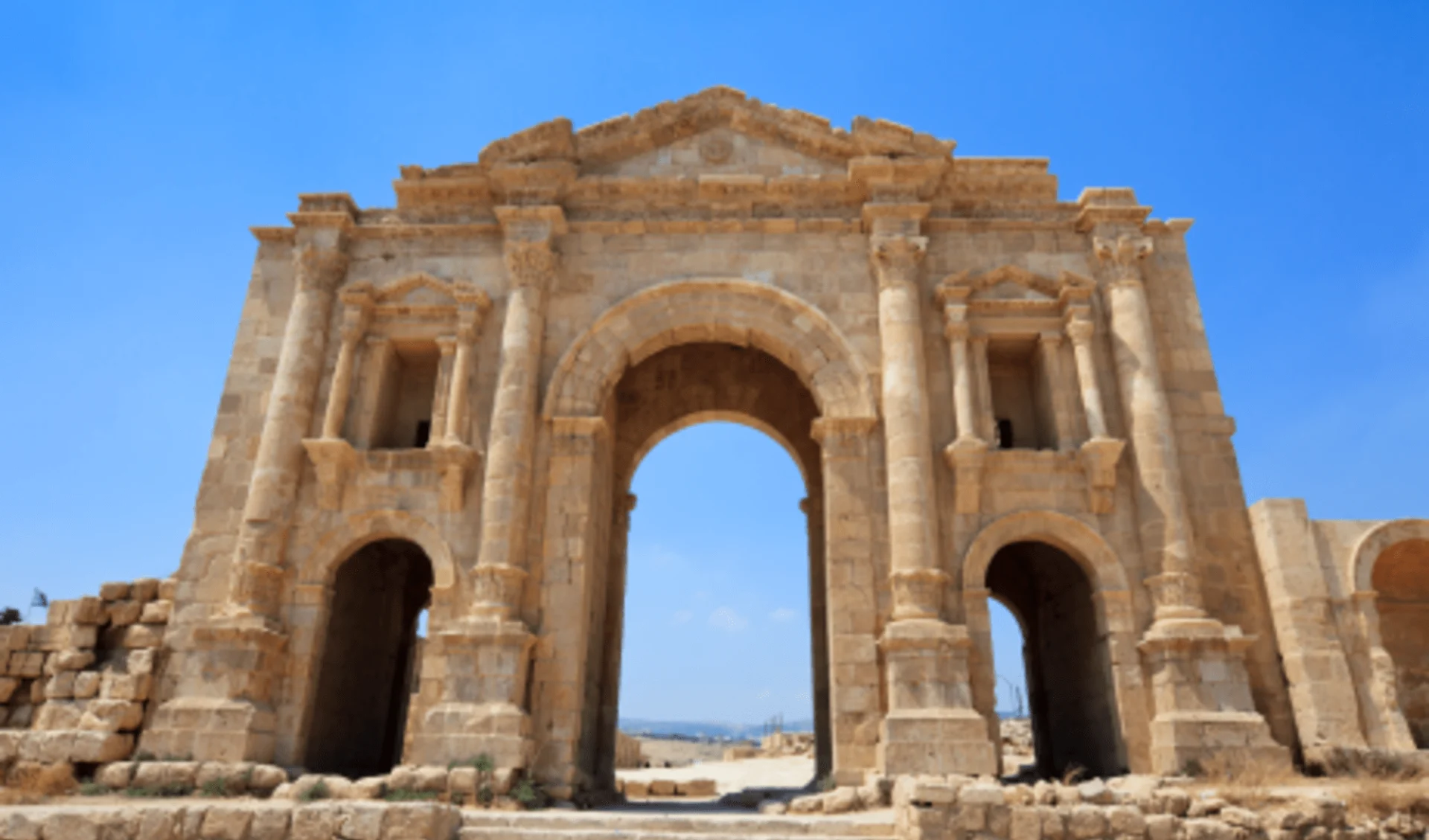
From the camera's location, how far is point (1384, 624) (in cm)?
1416

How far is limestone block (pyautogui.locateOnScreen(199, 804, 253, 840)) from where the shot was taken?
8.20 m

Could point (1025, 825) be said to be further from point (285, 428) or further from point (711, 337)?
point (285, 428)

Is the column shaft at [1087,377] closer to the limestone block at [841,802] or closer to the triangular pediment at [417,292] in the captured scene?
the limestone block at [841,802]

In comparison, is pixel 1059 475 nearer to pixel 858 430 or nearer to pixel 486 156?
pixel 858 430

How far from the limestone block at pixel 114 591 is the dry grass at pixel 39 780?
2.45 meters

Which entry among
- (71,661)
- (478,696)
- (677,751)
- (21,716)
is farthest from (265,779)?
(677,751)

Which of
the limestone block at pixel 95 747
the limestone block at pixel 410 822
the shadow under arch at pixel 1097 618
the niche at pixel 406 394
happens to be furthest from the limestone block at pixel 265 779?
the shadow under arch at pixel 1097 618

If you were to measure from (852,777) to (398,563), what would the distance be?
31.2 feet

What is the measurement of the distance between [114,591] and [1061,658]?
585 inches

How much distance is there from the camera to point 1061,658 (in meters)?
15.5

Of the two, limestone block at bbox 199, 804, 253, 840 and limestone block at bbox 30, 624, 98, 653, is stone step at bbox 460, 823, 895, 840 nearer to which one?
limestone block at bbox 199, 804, 253, 840

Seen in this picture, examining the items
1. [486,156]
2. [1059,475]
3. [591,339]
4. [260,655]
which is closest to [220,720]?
[260,655]

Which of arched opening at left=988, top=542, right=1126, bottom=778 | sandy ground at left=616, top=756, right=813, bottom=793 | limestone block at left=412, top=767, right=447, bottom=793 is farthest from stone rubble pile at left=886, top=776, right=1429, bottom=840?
sandy ground at left=616, top=756, right=813, bottom=793

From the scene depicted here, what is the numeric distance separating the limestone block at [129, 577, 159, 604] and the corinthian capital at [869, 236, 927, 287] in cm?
1180
